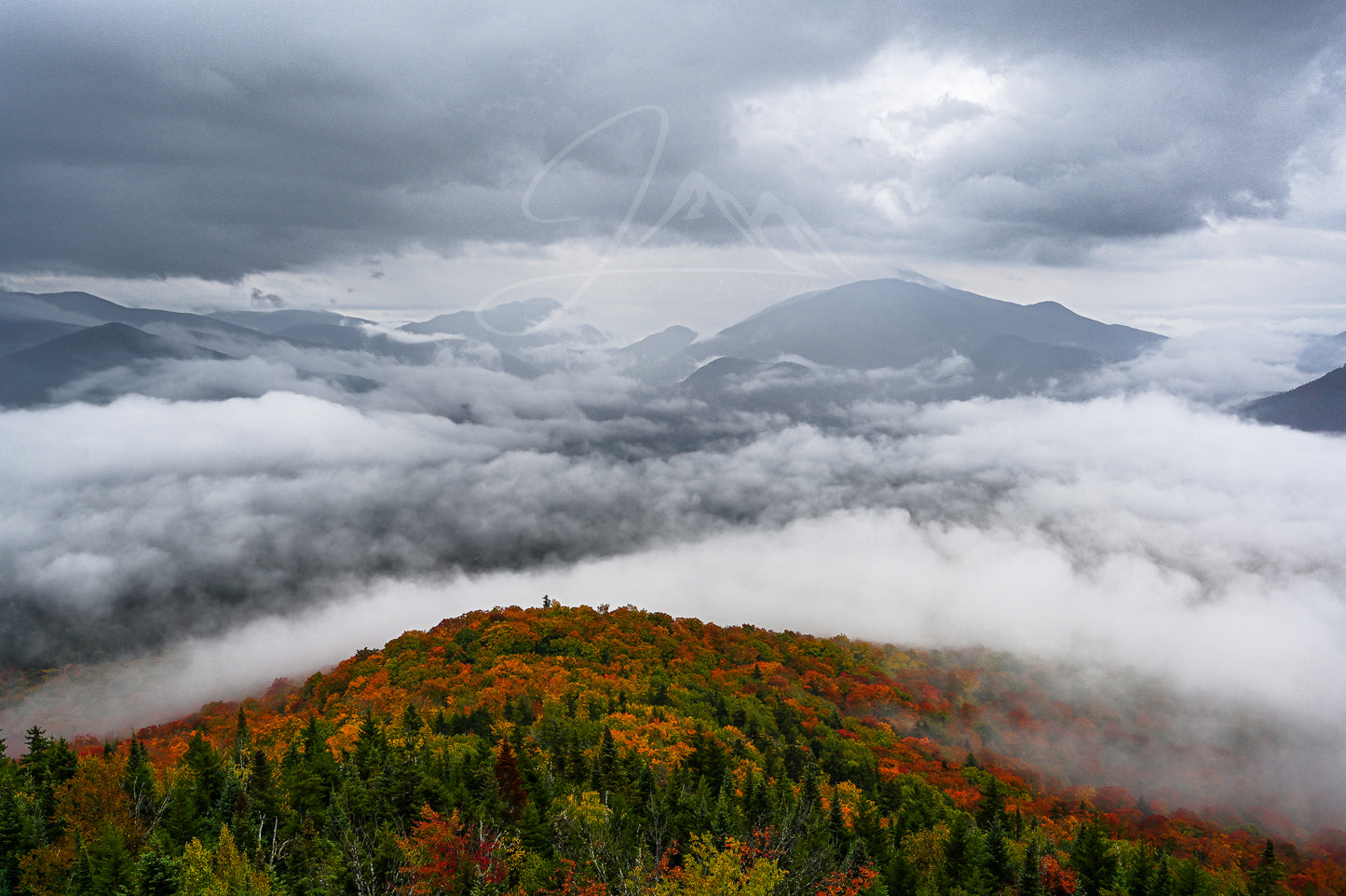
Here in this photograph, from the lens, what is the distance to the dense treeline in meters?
34.8

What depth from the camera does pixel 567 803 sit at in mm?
46844

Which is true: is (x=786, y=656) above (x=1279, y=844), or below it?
above

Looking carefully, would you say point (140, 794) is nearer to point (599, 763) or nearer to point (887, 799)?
point (599, 763)

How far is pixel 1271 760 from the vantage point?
150 meters

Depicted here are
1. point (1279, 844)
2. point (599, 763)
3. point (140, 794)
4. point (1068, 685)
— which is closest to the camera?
point (140, 794)

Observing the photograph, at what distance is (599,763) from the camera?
5531 centimetres

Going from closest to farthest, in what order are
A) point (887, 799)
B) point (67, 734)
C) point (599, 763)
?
point (599, 763) < point (887, 799) < point (67, 734)

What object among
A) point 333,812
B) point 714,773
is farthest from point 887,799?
point 333,812

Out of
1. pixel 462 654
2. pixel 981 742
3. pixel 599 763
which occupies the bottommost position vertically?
pixel 981 742

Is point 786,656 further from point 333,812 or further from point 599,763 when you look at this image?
point 333,812

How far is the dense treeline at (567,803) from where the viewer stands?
3484cm

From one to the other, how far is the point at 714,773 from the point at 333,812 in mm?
32720

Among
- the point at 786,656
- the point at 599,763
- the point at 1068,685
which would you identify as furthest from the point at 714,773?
the point at 1068,685

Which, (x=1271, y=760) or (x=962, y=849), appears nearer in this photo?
(x=962, y=849)
